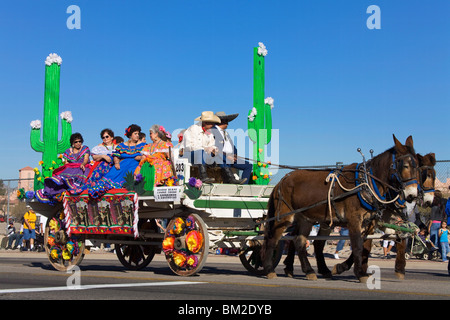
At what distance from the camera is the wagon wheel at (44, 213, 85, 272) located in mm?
14492

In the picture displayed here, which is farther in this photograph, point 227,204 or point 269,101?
point 269,101

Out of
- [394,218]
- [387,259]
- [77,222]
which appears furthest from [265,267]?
[387,259]

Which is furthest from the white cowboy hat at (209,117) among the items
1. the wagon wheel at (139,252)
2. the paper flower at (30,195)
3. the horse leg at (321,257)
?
the paper flower at (30,195)

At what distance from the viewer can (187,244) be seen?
12289 millimetres

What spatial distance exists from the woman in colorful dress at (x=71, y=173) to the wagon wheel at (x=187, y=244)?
9.24 feet

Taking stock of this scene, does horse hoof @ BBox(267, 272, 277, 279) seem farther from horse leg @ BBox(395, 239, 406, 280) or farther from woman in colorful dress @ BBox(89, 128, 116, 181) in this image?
woman in colorful dress @ BBox(89, 128, 116, 181)

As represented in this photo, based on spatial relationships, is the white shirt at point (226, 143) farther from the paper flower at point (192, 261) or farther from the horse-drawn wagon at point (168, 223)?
the paper flower at point (192, 261)

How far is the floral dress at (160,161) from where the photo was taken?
12.8 meters

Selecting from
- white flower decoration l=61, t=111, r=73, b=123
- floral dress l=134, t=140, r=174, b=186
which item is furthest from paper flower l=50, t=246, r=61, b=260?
white flower decoration l=61, t=111, r=73, b=123

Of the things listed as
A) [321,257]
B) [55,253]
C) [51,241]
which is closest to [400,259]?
[321,257]

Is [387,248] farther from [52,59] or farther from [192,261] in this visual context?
[52,59]

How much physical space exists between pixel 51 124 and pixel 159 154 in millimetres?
4333

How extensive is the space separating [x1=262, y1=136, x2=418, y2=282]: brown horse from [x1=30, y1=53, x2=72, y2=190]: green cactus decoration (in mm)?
5856

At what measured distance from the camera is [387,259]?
2055 centimetres
